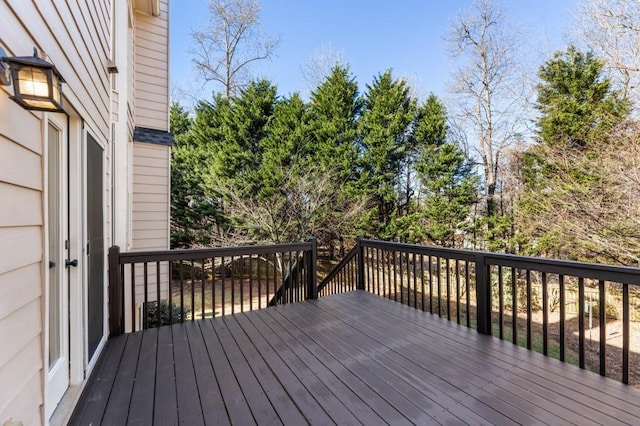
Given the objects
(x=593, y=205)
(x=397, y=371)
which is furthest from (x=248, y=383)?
(x=593, y=205)

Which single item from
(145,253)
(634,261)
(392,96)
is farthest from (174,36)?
(634,261)

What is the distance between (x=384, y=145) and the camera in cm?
1176

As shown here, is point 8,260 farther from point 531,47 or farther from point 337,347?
point 531,47

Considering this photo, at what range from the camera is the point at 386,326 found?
341 centimetres

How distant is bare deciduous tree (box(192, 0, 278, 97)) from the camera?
12531 millimetres

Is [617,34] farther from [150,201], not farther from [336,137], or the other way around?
[150,201]

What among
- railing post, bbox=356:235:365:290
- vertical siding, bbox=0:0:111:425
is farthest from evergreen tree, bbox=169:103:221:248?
vertical siding, bbox=0:0:111:425

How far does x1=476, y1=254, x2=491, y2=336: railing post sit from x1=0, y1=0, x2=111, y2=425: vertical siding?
3398 mm

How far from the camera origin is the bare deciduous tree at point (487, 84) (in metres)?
11.1

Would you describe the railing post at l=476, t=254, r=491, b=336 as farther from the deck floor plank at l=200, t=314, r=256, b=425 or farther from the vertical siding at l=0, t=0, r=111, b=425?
the vertical siding at l=0, t=0, r=111, b=425

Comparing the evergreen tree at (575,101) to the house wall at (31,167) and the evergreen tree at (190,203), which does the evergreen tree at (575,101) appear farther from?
the evergreen tree at (190,203)

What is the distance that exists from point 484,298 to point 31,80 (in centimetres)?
365

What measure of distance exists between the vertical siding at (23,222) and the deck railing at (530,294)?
3270 mm

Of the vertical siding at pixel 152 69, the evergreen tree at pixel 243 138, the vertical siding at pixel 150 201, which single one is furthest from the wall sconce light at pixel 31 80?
the evergreen tree at pixel 243 138
